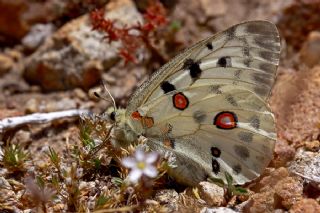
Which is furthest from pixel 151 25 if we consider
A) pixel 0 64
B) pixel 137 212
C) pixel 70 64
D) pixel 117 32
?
pixel 137 212

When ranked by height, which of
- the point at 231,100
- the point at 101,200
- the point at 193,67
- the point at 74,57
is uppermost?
the point at 74,57

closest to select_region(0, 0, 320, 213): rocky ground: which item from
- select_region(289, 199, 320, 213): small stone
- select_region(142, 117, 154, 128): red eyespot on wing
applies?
select_region(289, 199, 320, 213): small stone

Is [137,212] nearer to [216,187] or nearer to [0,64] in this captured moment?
[216,187]

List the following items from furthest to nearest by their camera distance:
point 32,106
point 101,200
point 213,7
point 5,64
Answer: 1. point 213,7
2. point 5,64
3. point 32,106
4. point 101,200

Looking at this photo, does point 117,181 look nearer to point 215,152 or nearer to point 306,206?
point 215,152

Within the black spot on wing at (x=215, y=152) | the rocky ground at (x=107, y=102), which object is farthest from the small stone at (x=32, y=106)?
the black spot on wing at (x=215, y=152)

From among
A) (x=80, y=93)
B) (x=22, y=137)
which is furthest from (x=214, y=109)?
(x=80, y=93)
